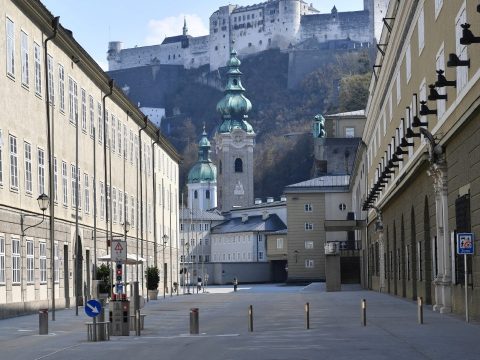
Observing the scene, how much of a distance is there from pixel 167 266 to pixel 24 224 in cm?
4473

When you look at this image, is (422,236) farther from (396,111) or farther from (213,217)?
(213,217)

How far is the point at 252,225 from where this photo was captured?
529 ft

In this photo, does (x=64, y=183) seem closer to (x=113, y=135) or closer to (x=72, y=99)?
(x=72, y=99)

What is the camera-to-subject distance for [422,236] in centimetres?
3825

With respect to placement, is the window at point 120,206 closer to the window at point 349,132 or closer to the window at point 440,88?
the window at point 440,88

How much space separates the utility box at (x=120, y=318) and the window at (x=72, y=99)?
24.8 meters

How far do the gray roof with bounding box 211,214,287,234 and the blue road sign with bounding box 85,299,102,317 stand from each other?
430 feet

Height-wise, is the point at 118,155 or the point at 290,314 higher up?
the point at 118,155

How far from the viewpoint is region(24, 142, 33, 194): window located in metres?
40.7

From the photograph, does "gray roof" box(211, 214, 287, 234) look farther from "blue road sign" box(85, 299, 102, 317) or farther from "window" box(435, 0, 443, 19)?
"blue road sign" box(85, 299, 102, 317)

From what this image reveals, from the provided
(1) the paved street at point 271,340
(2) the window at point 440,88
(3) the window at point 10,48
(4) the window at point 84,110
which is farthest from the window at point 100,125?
(2) the window at point 440,88

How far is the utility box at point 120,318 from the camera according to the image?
25.4m

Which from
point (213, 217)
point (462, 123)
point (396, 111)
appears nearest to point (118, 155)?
point (396, 111)

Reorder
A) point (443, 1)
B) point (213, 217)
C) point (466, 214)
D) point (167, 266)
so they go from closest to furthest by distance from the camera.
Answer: point (466, 214)
point (443, 1)
point (167, 266)
point (213, 217)
